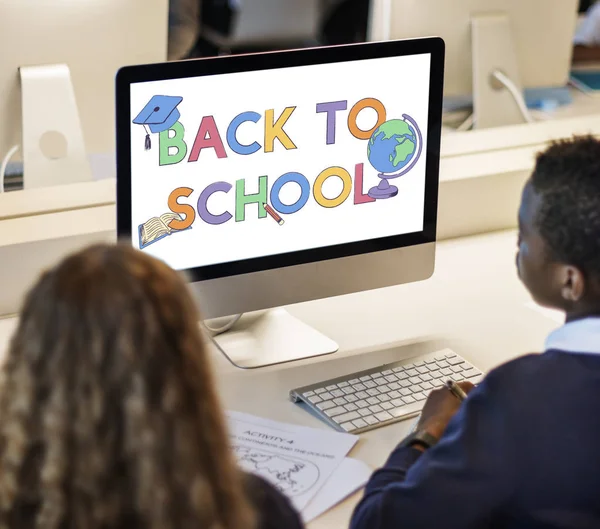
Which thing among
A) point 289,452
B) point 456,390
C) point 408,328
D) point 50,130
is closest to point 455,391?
point 456,390

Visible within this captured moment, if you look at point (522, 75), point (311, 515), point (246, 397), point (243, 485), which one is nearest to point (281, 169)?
point (246, 397)

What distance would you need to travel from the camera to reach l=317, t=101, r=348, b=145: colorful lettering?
133 cm

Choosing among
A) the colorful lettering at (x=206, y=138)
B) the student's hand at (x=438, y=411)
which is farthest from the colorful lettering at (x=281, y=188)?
the student's hand at (x=438, y=411)

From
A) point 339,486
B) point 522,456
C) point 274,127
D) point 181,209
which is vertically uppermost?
point 274,127

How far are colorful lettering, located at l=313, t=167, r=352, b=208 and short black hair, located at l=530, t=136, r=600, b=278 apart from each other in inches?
14.7

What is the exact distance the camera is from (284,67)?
50.8 inches

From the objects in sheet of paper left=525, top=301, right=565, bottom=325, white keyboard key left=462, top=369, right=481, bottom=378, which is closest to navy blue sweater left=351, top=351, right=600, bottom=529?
white keyboard key left=462, top=369, right=481, bottom=378

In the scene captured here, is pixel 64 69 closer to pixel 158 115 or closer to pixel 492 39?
pixel 158 115

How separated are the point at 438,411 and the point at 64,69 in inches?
40.3

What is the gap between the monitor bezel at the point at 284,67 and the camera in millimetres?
1212

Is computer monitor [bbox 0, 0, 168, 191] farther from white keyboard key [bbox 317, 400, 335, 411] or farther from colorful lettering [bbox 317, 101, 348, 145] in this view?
white keyboard key [bbox 317, 400, 335, 411]

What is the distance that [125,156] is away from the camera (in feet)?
4.01

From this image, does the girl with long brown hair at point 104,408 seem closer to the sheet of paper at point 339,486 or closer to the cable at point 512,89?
the sheet of paper at point 339,486

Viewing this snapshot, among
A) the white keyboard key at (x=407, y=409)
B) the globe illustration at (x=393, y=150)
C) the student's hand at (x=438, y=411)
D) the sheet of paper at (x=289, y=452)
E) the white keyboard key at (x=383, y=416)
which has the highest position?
the globe illustration at (x=393, y=150)
